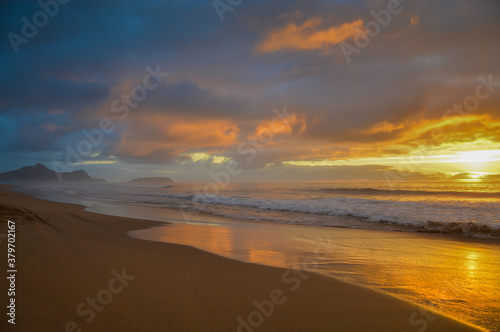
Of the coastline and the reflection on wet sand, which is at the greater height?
the coastline

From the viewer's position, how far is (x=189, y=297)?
14.0 feet

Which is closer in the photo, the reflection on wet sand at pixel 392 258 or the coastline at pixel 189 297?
the coastline at pixel 189 297

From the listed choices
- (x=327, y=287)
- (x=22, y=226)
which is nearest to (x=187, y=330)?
(x=327, y=287)

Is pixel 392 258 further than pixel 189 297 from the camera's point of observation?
Yes

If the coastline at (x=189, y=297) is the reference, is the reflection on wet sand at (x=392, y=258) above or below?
below

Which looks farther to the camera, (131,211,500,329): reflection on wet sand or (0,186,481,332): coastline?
(131,211,500,329): reflection on wet sand

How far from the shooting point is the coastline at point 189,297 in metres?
3.51

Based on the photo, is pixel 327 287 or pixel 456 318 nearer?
pixel 456 318

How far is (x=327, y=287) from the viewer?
502cm

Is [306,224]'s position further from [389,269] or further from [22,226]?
[22,226]

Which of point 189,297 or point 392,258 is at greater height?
point 189,297

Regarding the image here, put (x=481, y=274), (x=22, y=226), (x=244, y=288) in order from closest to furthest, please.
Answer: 1. (x=244, y=288)
2. (x=481, y=274)
3. (x=22, y=226)

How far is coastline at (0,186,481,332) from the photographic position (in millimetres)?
3506

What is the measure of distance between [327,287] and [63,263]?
537 cm
